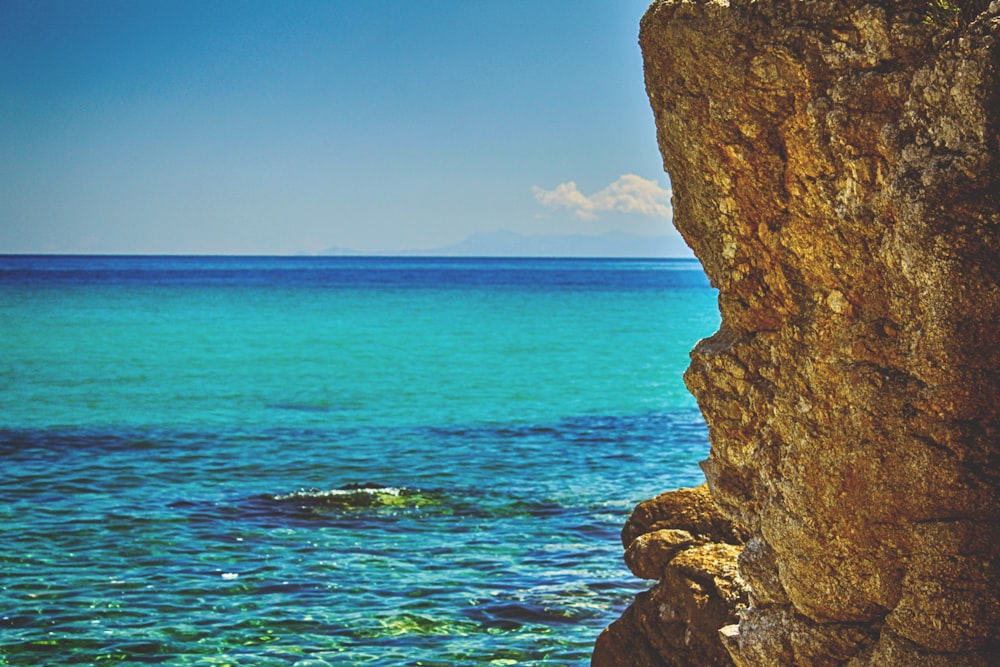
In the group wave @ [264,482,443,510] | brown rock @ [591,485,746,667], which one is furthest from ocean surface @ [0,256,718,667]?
brown rock @ [591,485,746,667]

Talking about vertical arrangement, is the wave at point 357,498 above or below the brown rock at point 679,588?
below

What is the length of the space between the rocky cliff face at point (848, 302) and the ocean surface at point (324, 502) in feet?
18.8

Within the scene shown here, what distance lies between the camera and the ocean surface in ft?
40.9

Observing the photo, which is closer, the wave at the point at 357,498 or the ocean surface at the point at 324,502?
the ocean surface at the point at 324,502

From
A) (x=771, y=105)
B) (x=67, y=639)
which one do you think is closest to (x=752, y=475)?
(x=771, y=105)

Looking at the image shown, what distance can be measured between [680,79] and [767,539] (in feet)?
9.26

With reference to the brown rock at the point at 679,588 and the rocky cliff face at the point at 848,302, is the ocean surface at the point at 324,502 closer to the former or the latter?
the brown rock at the point at 679,588

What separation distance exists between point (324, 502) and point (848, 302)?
545 inches

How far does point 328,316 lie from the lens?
77.4 m

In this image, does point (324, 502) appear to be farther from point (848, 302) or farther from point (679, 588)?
point (848, 302)

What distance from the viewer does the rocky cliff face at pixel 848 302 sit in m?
5.30

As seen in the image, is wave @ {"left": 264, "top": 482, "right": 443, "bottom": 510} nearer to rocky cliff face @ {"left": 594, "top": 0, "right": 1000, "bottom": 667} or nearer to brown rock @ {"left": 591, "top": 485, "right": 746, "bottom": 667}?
brown rock @ {"left": 591, "top": 485, "right": 746, "bottom": 667}

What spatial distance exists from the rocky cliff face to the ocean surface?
5744 mm

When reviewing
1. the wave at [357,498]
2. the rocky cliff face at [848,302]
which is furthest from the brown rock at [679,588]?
the wave at [357,498]
